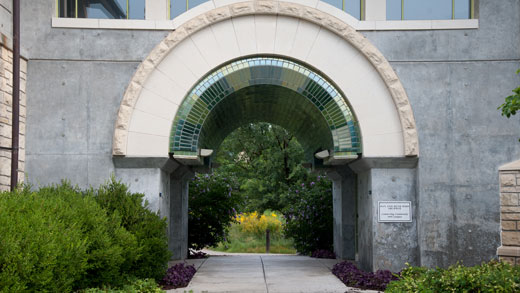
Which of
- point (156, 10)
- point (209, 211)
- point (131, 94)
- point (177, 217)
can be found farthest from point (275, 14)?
point (209, 211)

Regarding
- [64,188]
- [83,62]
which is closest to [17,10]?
[83,62]

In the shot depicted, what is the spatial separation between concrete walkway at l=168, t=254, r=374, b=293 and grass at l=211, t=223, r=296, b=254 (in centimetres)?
765

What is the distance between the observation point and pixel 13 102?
10.5m

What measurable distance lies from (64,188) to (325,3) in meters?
5.95

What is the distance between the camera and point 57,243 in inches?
265

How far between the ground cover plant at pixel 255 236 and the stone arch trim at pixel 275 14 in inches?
480

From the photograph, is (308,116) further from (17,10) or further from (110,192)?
(17,10)

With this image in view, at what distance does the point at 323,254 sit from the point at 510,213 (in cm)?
703

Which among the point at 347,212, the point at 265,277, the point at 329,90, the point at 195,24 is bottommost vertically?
the point at 265,277

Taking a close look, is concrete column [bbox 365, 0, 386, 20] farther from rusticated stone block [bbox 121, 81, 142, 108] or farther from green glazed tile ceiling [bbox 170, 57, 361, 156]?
rusticated stone block [bbox 121, 81, 142, 108]

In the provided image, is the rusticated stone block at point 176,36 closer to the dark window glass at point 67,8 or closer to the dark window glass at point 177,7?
the dark window glass at point 177,7

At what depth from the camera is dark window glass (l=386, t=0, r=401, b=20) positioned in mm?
11867

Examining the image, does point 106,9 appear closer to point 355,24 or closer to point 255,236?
point 355,24

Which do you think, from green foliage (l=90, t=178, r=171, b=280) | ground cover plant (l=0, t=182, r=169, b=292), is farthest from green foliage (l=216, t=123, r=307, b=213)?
ground cover plant (l=0, t=182, r=169, b=292)
